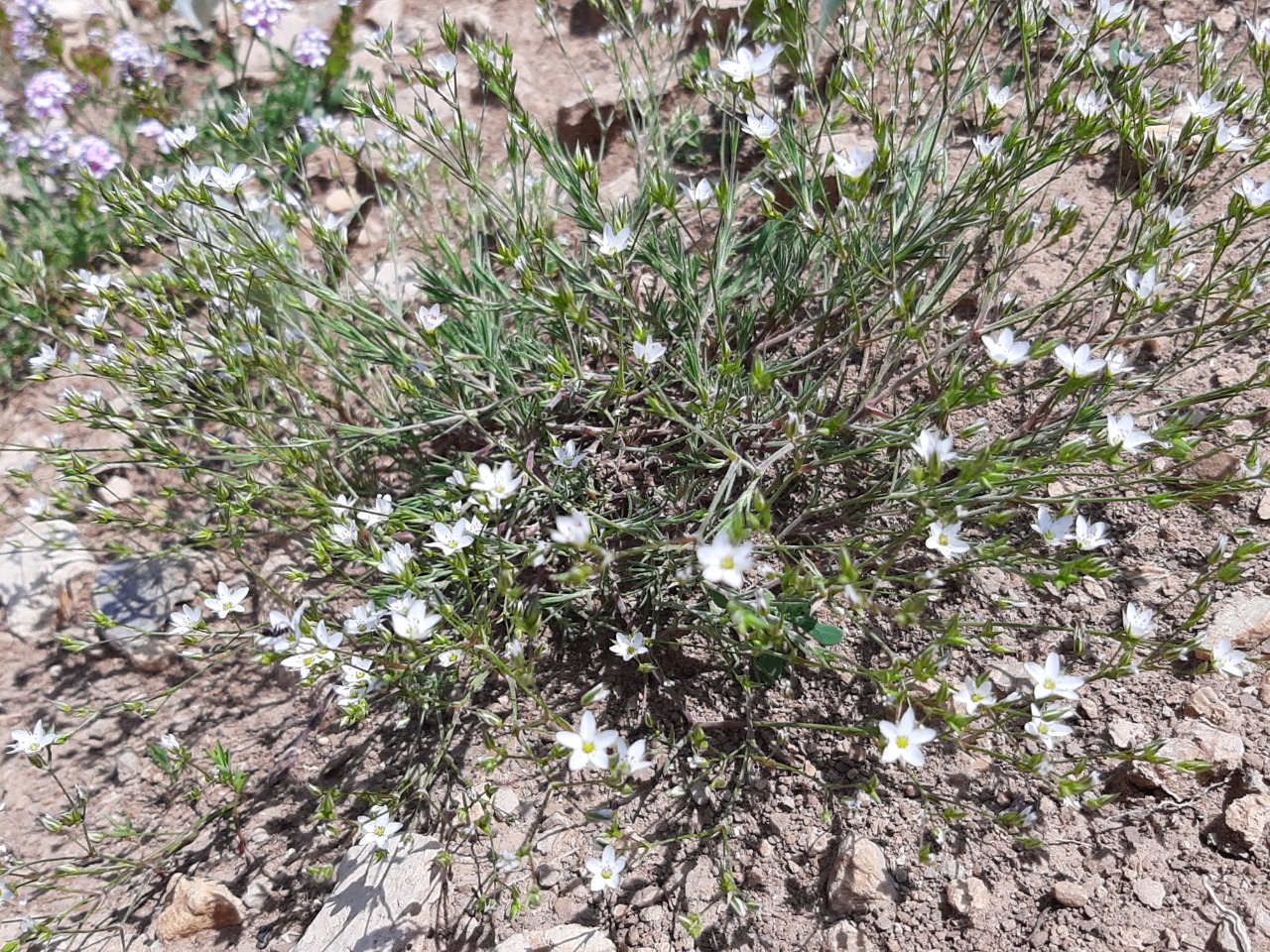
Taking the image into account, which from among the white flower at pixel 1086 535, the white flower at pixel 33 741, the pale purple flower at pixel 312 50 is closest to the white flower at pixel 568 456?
the white flower at pixel 1086 535

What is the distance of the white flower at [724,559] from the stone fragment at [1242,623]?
1437mm

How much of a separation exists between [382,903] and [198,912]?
0.63 m

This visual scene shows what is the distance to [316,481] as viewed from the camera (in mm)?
3141

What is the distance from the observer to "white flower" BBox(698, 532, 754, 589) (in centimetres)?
189

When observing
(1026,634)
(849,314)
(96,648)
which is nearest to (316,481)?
(96,648)

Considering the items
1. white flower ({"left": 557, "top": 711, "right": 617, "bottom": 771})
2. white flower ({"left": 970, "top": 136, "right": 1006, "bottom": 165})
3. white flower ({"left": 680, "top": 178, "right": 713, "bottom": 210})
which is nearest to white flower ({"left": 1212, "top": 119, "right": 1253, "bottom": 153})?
white flower ({"left": 970, "top": 136, "right": 1006, "bottom": 165})

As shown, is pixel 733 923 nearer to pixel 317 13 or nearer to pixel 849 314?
pixel 849 314

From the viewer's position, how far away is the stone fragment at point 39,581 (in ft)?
11.9

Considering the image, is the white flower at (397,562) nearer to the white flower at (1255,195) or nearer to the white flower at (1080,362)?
the white flower at (1080,362)

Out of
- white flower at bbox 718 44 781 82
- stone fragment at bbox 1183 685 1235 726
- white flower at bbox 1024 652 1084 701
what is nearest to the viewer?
white flower at bbox 1024 652 1084 701

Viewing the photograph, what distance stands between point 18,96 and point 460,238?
11.7 ft

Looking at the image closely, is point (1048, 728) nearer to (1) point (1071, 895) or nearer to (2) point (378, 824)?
(1) point (1071, 895)

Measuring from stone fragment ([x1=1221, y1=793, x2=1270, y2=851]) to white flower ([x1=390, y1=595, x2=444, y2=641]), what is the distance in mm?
2035

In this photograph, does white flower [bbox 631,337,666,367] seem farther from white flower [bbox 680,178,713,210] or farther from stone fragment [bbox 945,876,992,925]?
stone fragment [bbox 945,876,992,925]
